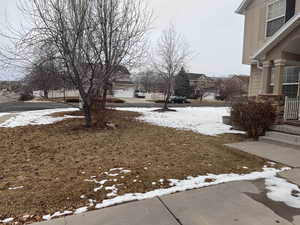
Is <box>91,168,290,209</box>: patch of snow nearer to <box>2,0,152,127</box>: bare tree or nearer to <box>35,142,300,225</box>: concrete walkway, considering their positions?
<box>35,142,300,225</box>: concrete walkway

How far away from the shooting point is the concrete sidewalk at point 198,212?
7.79 feet

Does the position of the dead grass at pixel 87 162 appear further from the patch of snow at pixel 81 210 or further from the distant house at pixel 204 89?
the distant house at pixel 204 89

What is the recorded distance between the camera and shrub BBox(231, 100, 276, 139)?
6.61 meters

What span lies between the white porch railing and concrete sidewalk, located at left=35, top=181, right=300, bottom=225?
5.38m

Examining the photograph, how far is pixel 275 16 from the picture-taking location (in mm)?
9594

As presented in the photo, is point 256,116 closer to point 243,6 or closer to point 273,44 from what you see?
point 273,44

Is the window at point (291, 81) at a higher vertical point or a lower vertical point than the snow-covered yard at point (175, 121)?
higher

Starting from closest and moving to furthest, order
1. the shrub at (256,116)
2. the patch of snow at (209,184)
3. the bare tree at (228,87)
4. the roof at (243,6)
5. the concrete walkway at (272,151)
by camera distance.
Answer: the patch of snow at (209,184), the concrete walkway at (272,151), the shrub at (256,116), the roof at (243,6), the bare tree at (228,87)

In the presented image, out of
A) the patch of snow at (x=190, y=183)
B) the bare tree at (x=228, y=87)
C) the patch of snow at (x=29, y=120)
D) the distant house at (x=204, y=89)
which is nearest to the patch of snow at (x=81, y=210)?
the patch of snow at (x=190, y=183)

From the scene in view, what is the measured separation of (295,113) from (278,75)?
1.61m

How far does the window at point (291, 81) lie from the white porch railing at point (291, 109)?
181cm

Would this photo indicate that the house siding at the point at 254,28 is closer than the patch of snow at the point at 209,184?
No

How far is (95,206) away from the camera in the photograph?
8.85ft

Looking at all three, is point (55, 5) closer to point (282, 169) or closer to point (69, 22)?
point (69, 22)
